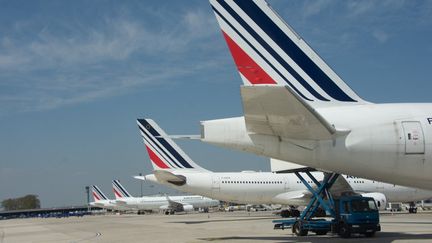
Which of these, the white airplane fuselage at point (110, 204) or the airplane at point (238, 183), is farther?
the white airplane fuselage at point (110, 204)

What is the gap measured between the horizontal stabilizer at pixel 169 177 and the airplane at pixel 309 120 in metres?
25.5

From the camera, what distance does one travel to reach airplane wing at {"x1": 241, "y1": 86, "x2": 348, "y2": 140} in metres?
11.0

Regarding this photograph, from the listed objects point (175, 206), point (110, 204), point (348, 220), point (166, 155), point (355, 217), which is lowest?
point (175, 206)

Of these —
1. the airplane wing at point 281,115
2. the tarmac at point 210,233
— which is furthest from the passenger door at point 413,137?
the tarmac at point 210,233

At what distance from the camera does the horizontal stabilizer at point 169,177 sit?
3888 cm

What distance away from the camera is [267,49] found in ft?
47.0

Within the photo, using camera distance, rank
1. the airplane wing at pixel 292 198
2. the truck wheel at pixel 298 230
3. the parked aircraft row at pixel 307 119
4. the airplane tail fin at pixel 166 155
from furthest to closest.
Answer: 1. the airplane tail fin at pixel 166 155
2. the airplane wing at pixel 292 198
3. the truck wheel at pixel 298 230
4. the parked aircraft row at pixel 307 119

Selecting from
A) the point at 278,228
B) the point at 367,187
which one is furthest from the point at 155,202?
the point at 278,228

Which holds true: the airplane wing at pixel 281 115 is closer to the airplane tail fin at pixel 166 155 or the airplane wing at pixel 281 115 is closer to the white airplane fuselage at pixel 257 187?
the white airplane fuselage at pixel 257 187

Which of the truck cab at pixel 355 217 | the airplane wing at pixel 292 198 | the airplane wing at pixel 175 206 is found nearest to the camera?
the truck cab at pixel 355 217

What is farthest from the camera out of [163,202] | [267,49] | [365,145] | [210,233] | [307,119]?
[163,202]

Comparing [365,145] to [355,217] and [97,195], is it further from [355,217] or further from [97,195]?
[97,195]

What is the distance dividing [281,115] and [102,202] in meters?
80.2

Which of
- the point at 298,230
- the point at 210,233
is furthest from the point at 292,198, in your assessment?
the point at 298,230
